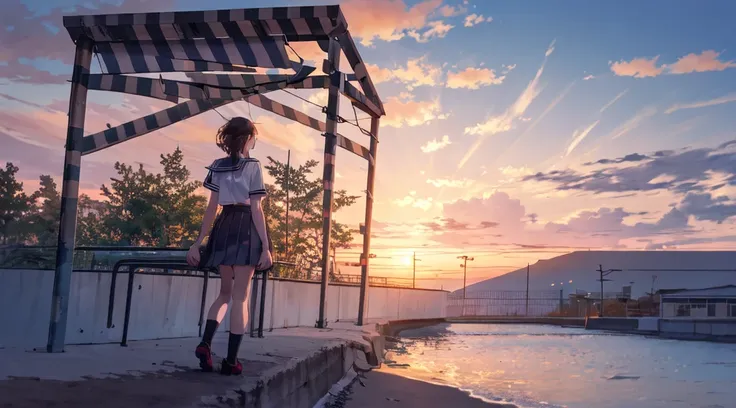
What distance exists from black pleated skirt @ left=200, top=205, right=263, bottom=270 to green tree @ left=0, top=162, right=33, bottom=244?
160 ft

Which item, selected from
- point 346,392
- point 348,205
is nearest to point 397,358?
point 346,392

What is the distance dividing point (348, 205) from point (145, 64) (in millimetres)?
41182

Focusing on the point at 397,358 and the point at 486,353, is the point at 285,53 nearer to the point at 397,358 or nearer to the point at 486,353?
the point at 397,358

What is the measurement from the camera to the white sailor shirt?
14.9ft

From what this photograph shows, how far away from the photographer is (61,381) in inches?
156

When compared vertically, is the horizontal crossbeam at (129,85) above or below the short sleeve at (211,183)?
above

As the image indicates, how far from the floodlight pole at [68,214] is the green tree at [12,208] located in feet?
Result: 154

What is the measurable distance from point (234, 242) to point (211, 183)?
0.49m

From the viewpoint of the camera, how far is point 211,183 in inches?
184

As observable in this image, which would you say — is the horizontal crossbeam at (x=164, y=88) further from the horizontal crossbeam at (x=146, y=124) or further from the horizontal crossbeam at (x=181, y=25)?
the horizontal crossbeam at (x=181, y=25)

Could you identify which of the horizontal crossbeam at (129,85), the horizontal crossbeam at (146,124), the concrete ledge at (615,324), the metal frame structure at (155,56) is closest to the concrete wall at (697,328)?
the concrete ledge at (615,324)

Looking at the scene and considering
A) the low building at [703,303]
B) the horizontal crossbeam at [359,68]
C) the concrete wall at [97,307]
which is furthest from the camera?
the low building at [703,303]

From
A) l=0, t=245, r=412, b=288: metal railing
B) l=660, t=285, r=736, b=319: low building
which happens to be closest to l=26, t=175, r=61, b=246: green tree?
l=0, t=245, r=412, b=288: metal railing

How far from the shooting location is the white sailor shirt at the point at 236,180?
14.9ft
